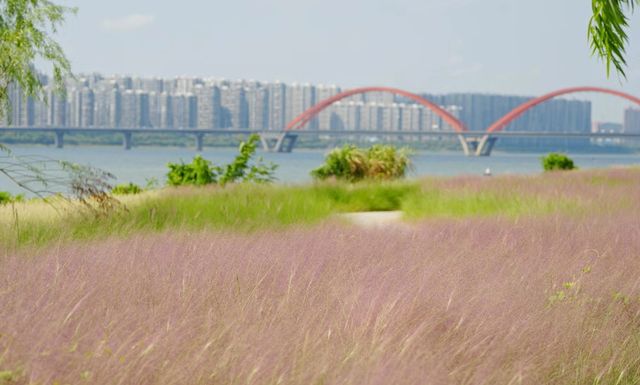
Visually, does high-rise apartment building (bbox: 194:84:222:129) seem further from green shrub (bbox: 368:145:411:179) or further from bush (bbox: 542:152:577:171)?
green shrub (bbox: 368:145:411:179)

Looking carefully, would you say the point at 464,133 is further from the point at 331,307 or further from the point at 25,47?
the point at 331,307

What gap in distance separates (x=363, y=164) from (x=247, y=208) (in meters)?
11.9

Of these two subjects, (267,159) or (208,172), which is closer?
(208,172)

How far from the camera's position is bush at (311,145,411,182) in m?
23.0

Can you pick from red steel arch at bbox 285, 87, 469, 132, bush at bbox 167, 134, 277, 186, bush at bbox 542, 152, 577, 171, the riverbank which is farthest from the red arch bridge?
the riverbank

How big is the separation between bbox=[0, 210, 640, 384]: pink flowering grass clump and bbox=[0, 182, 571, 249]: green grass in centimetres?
198

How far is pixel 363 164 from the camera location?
77.2 feet

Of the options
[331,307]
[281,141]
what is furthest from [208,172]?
[281,141]

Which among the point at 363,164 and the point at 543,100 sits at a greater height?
the point at 543,100

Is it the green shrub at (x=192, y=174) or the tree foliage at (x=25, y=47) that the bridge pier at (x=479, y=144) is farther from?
the tree foliage at (x=25, y=47)

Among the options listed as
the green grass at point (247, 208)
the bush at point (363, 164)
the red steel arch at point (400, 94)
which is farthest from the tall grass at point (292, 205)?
the red steel arch at point (400, 94)

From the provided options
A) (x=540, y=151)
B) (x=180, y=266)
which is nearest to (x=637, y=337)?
(x=180, y=266)

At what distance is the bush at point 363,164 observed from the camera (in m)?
23.0

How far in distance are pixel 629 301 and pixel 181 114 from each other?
118 metres
